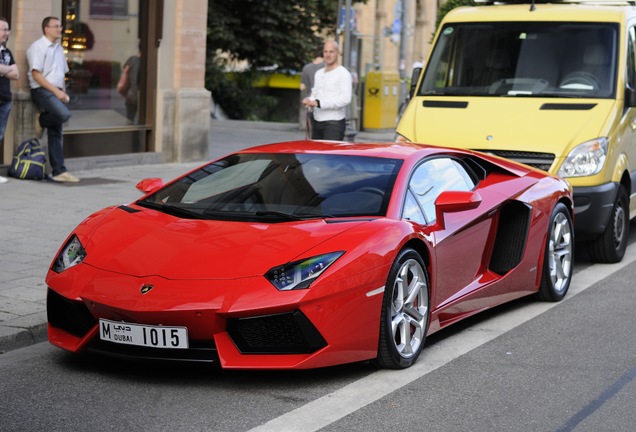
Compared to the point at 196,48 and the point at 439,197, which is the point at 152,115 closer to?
the point at 196,48

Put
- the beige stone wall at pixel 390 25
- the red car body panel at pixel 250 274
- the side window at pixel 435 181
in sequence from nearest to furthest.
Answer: the red car body panel at pixel 250 274 < the side window at pixel 435 181 < the beige stone wall at pixel 390 25

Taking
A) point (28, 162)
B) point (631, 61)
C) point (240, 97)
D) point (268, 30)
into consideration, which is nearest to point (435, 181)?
point (631, 61)

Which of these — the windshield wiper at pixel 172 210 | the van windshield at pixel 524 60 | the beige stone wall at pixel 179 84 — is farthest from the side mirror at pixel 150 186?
the beige stone wall at pixel 179 84

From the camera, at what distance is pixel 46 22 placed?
14.0 m

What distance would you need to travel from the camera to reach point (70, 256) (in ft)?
21.4

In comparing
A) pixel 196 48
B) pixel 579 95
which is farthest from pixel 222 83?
pixel 579 95

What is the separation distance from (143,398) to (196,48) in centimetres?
1252

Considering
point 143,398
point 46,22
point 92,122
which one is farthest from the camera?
point 92,122

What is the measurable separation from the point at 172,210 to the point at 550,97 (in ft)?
17.2

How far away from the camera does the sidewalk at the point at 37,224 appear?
287 inches

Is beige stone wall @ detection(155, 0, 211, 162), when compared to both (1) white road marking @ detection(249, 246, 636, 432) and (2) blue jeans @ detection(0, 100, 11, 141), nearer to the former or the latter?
(2) blue jeans @ detection(0, 100, 11, 141)

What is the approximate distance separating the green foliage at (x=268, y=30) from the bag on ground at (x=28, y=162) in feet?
57.1

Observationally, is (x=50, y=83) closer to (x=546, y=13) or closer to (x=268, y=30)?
(x=546, y=13)

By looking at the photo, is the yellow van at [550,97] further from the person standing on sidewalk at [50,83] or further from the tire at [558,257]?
the person standing on sidewalk at [50,83]
